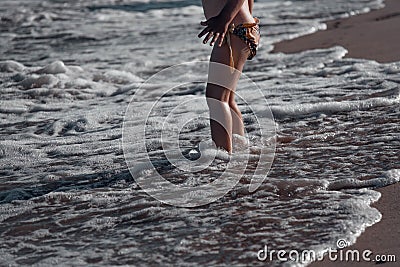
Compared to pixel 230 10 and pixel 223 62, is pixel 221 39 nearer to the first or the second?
pixel 230 10

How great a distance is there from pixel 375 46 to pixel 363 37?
2.73 ft

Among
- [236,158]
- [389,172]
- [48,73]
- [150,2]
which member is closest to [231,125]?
[236,158]

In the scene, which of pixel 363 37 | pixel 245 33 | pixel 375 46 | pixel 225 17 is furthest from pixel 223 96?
pixel 363 37

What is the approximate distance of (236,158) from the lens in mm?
5152

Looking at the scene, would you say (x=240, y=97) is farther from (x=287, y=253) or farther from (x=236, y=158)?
(x=287, y=253)

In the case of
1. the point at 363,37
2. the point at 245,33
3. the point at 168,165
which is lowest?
the point at 363,37

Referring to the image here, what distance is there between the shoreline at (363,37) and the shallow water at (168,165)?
0.31 metres

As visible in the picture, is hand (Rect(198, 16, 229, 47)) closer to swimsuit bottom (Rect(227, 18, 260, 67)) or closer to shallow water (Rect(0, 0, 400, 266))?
swimsuit bottom (Rect(227, 18, 260, 67))

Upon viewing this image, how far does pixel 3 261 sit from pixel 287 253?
137cm

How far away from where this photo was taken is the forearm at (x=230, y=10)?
4688mm

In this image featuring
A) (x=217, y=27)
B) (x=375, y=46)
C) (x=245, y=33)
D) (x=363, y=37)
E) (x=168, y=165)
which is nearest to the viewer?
(x=217, y=27)

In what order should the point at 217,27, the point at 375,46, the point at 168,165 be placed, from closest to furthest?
the point at 217,27, the point at 168,165, the point at 375,46

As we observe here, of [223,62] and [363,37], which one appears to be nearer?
[223,62]

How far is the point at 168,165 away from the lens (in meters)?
5.17
